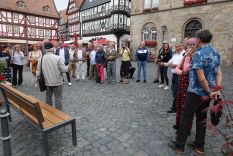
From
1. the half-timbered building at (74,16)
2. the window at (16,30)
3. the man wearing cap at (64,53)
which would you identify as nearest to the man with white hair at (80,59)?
the man wearing cap at (64,53)

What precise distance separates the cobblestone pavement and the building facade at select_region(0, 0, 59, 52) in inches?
1339

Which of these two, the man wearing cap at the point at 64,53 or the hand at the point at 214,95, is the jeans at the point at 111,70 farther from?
the hand at the point at 214,95

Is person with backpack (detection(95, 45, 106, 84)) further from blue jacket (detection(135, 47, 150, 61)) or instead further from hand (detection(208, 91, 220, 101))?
hand (detection(208, 91, 220, 101))

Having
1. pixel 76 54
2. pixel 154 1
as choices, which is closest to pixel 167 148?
pixel 76 54

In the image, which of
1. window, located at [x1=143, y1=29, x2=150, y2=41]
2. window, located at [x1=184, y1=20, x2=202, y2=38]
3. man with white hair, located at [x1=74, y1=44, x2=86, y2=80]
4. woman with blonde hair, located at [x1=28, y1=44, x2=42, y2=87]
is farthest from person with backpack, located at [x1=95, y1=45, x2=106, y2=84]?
window, located at [x1=143, y1=29, x2=150, y2=41]

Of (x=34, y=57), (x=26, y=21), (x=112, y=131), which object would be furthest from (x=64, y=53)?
(x=26, y=21)

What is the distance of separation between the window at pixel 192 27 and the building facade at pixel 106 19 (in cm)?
1696

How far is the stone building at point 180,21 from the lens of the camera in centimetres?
1655

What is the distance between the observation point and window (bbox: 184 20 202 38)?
18422 mm

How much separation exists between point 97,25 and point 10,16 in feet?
53.6

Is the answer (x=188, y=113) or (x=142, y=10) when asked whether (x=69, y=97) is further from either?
(x=142, y=10)

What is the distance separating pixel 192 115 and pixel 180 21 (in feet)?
58.8

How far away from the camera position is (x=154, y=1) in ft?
69.8

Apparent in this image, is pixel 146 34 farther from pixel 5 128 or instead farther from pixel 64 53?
pixel 5 128
